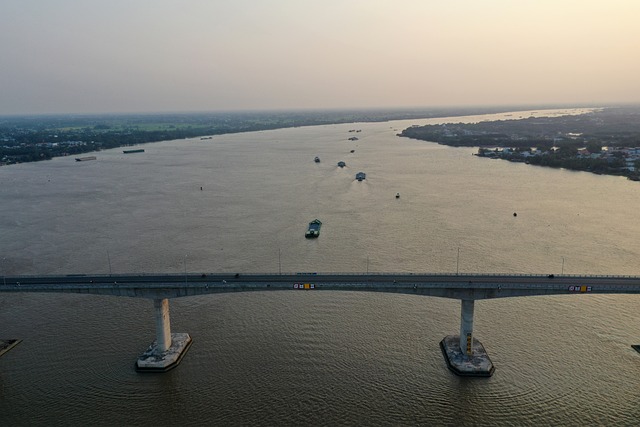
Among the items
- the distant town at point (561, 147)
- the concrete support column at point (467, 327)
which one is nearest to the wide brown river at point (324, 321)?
the concrete support column at point (467, 327)

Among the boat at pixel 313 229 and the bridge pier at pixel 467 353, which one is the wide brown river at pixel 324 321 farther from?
the boat at pixel 313 229

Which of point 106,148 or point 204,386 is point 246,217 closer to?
point 204,386

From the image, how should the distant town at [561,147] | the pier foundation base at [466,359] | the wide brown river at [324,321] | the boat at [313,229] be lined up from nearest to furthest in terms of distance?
the wide brown river at [324,321] → the pier foundation base at [466,359] → the boat at [313,229] → the distant town at [561,147]

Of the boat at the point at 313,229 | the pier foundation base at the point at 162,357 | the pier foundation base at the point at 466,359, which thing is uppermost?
the boat at the point at 313,229

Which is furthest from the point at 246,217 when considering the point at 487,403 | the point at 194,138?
the point at 194,138

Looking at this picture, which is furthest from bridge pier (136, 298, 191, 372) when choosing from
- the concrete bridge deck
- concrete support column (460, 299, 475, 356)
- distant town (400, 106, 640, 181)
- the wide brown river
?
distant town (400, 106, 640, 181)

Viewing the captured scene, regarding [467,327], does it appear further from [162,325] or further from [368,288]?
[162,325]

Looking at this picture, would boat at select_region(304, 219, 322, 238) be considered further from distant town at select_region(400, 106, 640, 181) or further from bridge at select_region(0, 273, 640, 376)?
distant town at select_region(400, 106, 640, 181)
